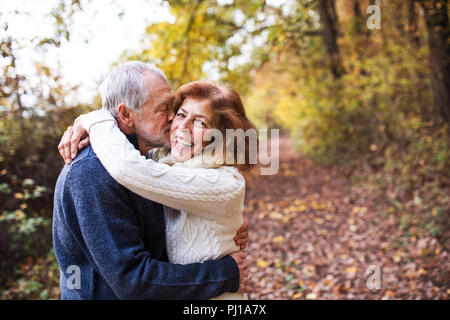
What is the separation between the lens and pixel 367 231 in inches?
240

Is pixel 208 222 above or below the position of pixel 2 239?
above

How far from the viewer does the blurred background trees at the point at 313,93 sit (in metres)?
4.75

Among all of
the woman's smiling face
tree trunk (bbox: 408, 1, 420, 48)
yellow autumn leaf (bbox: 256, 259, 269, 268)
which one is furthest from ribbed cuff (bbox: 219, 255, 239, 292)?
tree trunk (bbox: 408, 1, 420, 48)

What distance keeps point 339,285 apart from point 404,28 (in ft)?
19.5

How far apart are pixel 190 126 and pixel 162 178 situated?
→ 1.50ft

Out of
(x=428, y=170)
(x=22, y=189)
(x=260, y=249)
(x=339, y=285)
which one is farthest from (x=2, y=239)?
(x=428, y=170)

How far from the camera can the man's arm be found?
147cm

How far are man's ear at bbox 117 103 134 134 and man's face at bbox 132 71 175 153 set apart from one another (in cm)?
2

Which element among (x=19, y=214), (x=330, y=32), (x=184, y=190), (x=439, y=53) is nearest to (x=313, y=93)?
(x=330, y=32)

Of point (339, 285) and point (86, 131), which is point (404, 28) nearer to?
point (339, 285)

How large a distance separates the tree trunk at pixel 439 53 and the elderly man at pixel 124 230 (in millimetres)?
6319

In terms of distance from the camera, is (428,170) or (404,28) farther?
(404,28)

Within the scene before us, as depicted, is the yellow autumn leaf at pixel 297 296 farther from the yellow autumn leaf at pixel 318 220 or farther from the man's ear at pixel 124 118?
the man's ear at pixel 124 118

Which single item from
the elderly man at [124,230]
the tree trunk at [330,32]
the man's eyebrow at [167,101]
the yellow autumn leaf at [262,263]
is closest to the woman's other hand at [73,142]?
the elderly man at [124,230]
